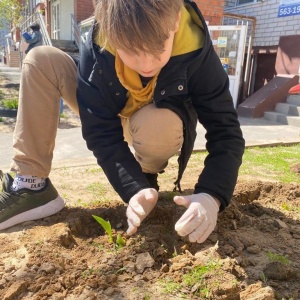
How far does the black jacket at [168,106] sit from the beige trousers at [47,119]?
0.11 metres

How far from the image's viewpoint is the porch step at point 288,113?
6.94 metres

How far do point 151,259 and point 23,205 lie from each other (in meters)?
0.75

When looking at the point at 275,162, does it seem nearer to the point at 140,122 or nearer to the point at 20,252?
the point at 140,122

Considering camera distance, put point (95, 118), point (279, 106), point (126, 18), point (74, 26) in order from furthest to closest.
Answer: point (74, 26) < point (279, 106) < point (95, 118) < point (126, 18)

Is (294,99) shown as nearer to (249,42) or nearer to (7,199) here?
(249,42)

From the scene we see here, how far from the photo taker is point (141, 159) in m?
2.03

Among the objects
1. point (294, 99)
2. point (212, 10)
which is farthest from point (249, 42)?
point (294, 99)

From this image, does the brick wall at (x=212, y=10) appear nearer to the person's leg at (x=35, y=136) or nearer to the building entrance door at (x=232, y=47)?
the building entrance door at (x=232, y=47)

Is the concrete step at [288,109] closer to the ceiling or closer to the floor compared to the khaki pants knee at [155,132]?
closer to the floor

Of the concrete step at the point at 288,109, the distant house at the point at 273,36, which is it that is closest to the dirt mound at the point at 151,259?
the concrete step at the point at 288,109

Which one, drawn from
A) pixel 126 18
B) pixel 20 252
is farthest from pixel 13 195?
pixel 126 18

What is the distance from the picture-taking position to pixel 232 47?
7891 mm

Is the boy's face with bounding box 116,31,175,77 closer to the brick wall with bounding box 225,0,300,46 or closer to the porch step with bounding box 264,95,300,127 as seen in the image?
the porch step with bounding box 264,95,300,127

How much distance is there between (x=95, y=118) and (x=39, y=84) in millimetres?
392
